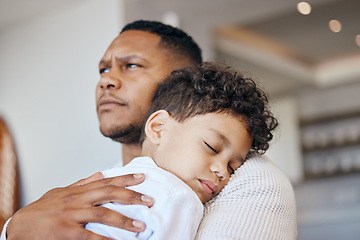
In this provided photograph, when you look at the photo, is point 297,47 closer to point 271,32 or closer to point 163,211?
point 271,32

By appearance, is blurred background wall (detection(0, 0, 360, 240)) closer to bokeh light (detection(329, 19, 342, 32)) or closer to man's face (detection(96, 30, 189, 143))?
bokeh light (detection(329, 19, 342, 32))

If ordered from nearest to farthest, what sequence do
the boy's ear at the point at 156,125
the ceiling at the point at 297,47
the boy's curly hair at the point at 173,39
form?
the boy's ear at the point at 156,125, the boy's curly hair at the point at 173,39, the ceiling at the point at 297,47

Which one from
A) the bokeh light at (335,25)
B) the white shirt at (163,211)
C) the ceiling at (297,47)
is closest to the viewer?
the white shirt at (163,211)

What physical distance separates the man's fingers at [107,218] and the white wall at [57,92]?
5.31 feet

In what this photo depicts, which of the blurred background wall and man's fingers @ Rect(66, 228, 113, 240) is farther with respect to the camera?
the blurred background wall

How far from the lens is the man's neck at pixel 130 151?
1.81 metres

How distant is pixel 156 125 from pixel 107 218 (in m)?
0.36

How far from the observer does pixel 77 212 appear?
3.87 feet

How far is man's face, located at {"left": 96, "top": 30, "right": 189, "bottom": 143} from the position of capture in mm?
1756

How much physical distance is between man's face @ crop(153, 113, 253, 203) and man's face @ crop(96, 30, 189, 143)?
0.41m

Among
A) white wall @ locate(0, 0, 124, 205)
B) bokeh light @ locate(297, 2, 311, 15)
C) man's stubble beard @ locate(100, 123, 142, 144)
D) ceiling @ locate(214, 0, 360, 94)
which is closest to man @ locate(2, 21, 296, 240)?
man's stubble beard @ locate(100, 123, 142, 144)

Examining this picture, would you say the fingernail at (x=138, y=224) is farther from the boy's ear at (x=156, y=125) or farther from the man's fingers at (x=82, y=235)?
the boy's ear at (x=156, y=125)

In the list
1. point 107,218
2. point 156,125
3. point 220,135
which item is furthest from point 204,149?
point 107,218

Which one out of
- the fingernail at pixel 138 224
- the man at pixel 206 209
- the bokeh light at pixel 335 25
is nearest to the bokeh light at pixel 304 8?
the bokeh light at pixel 335 25
